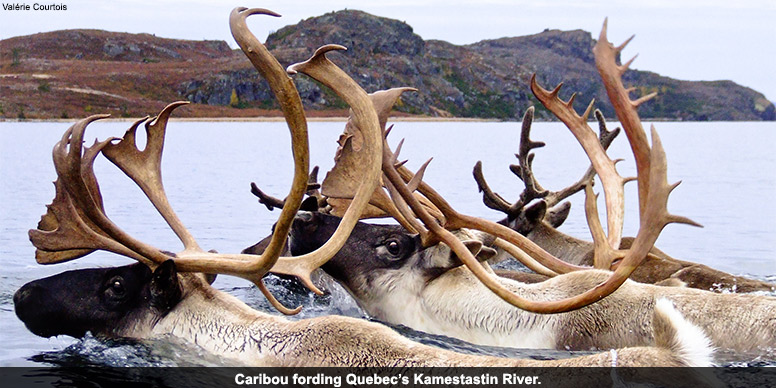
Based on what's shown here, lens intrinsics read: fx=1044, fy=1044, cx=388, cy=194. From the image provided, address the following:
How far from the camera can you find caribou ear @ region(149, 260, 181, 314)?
580cm

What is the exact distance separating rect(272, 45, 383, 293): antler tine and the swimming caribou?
0.67m

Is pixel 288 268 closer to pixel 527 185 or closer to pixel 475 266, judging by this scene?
pixel 475 266

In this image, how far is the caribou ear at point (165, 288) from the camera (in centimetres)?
580

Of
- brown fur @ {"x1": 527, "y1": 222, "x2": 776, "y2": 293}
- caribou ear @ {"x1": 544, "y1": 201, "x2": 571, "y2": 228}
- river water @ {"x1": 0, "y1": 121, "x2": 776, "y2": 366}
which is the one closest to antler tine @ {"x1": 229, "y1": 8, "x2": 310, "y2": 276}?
river water @ {"x1": 0, "y1": 121, "x2": 776, "y2": 366}

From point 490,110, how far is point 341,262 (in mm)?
172909

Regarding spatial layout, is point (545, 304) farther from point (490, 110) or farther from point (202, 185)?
point (490, 110)

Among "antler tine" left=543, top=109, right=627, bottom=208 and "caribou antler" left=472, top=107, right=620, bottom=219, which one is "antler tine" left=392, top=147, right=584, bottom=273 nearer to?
"antler tine" left=543, top=109, right=627, bottom=208

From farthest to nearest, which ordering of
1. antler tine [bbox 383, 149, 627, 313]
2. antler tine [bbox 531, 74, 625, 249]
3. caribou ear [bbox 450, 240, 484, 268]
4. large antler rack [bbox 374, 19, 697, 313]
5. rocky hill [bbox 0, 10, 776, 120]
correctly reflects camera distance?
1. rocky hill [bbox 0, 10, 776, 120]
2. antler tine [bbox 531, 74, 625, 249]
3. caribou ear [bbox 450, 240, 484, 268]
4. antler tine [bbox 383, 149, 627, 313]
5. large antler rack [bbox 374, 19, 697, 313]

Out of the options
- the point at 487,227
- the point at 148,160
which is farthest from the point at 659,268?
the point at 148,160

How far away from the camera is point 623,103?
6789mm

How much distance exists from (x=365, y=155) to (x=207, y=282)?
4.13 feet

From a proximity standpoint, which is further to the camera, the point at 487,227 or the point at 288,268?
the point at 487,227


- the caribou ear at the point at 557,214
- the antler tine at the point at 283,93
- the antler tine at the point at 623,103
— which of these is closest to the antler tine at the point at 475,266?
the antler tine at the point at 623,103

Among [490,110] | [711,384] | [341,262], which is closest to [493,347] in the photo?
[341,262]
